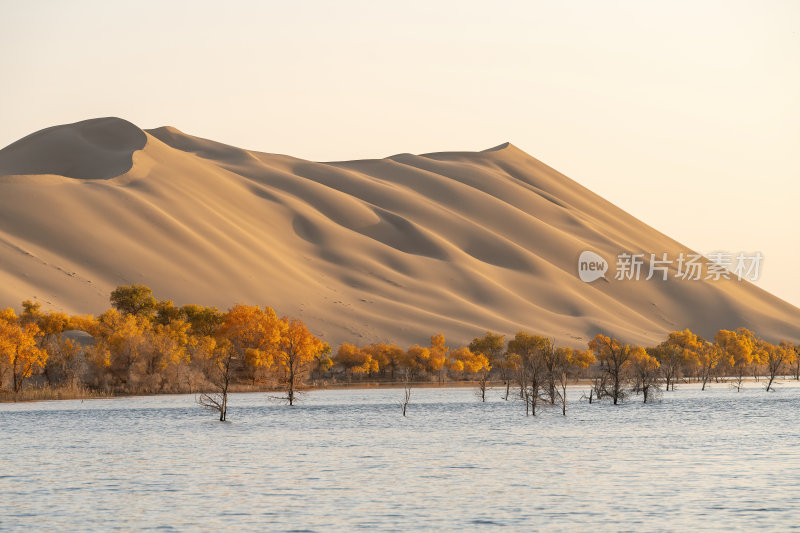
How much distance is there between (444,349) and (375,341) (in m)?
33.8

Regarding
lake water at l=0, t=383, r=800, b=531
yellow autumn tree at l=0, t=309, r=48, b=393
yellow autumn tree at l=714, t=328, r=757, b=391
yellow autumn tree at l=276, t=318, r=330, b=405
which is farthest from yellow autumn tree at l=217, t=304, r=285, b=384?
yellow autumn tree at l=714, t=328, r=757, b=391

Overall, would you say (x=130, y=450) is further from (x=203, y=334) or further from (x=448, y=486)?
(x=203, y=334)

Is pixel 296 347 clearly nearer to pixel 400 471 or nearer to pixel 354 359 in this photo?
pixel 354 359

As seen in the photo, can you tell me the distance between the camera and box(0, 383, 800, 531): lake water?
27594mm

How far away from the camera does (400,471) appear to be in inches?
1481

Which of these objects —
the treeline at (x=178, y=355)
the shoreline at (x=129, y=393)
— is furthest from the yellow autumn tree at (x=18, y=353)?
the shoreline at (x=129, y=393)

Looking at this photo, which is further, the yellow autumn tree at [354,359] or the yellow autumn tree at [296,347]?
the yellow autumn tree at [354,359]

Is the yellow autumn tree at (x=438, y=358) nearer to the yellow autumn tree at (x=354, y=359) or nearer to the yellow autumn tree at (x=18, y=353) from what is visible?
the yellow autumn tree at (x=354, y=359)

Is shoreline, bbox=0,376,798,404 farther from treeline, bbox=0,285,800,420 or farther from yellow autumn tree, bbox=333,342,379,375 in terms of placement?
yellow autumn tree, bbox=333,342,379,375

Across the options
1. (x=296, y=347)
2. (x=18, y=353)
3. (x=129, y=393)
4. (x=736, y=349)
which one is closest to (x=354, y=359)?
(x=296, y=347)

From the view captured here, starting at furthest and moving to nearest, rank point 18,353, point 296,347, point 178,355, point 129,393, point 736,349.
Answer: point 736,349, point 296,347, point 178,355, point 129,393, point 18,353

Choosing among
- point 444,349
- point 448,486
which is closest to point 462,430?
point 448,486

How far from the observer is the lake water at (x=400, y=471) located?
27594mm

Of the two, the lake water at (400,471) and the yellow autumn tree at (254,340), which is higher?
the yellow autumn tree at (254,340)
